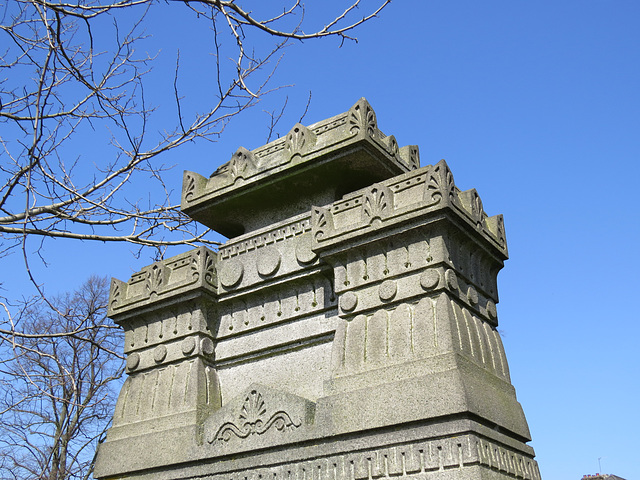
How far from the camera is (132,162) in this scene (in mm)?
7391

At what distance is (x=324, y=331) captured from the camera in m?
6.08

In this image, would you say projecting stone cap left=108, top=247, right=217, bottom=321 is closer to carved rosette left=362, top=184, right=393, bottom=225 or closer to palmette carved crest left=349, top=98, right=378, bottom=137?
carved rosette left=362, top=184, right=393, bottom=225

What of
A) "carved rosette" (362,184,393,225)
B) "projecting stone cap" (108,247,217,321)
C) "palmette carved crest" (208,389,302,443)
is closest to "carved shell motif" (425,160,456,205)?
"carved rosette" (362,184,393,225)

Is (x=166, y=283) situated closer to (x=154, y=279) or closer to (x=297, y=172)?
(x=154, y=279)

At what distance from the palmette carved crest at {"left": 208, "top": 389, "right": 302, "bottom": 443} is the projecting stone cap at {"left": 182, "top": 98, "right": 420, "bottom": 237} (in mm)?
2201

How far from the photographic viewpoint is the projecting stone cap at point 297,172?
6477 mm

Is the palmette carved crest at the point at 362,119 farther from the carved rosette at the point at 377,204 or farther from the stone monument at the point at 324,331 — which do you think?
the carved rosette at the point at 377,204

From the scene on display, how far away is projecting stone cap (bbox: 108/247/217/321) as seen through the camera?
6.73 metres

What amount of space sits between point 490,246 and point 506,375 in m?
1.23

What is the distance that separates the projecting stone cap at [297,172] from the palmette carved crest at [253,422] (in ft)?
7.22

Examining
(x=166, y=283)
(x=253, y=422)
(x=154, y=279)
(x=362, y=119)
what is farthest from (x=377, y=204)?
(x=154, y=279)

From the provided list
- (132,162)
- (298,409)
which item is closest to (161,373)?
(298,409)

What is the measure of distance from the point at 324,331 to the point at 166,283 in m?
2.01

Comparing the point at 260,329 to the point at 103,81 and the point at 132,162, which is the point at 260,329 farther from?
the point at 103,81
